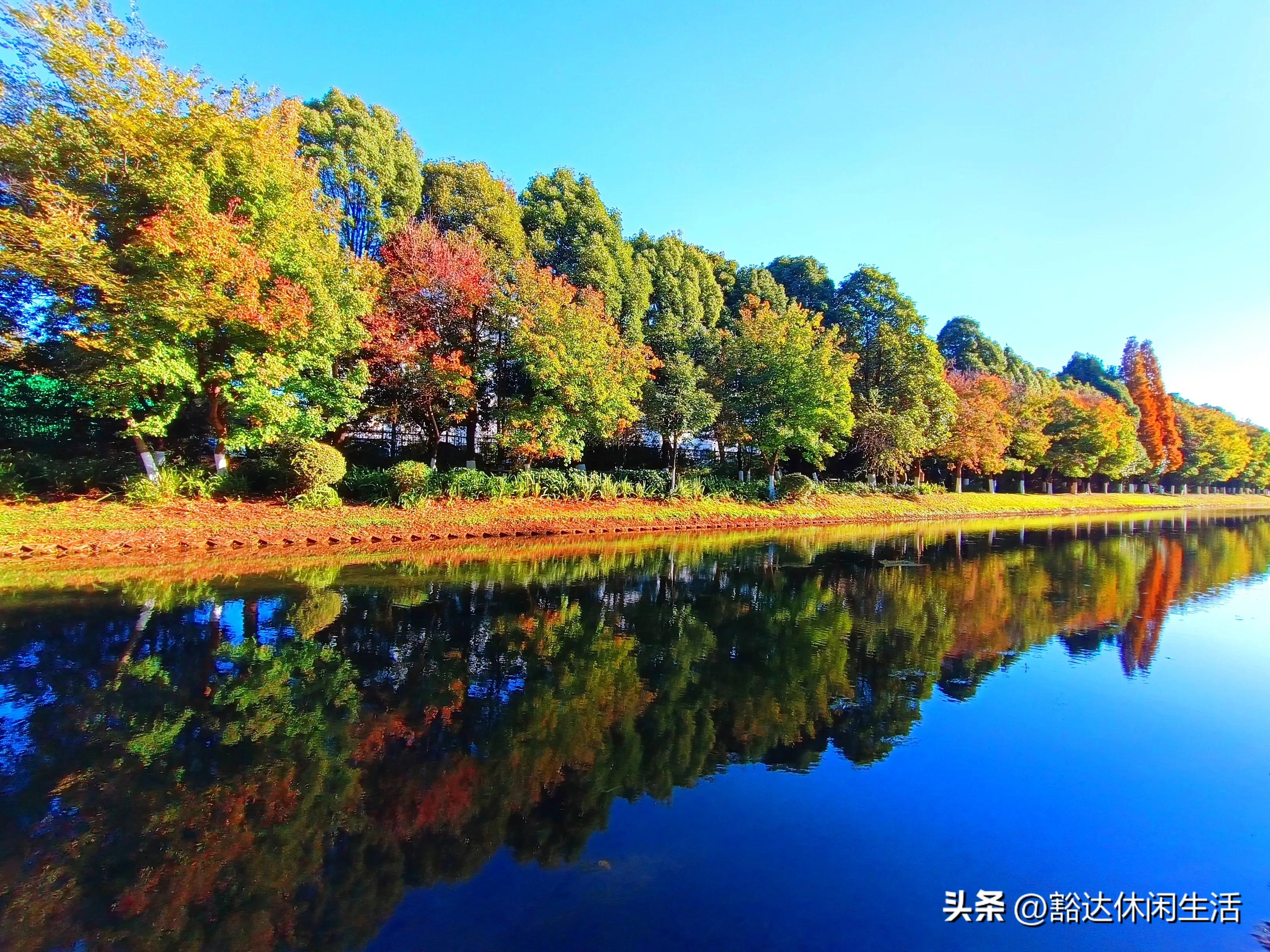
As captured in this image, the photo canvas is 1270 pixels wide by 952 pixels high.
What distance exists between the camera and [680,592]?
1082cm

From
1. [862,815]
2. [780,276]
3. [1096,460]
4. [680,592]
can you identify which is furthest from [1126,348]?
[862,815]

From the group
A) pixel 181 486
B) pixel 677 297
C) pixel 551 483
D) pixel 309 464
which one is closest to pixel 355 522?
pixel 309 464

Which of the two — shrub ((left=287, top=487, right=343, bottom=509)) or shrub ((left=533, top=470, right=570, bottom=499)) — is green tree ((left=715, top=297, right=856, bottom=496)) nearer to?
shrub ((left=533, top=470, right=570, bottom=499))

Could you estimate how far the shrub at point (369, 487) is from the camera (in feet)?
56.9

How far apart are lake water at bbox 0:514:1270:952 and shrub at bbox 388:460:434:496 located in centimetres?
787

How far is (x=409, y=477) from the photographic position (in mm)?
17125

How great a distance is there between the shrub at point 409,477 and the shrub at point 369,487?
0.11 metres

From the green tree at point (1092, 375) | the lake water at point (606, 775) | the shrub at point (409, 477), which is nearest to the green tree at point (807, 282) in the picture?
the shrub at point (409, 477)

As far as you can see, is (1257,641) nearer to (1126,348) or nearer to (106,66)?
(106,66)

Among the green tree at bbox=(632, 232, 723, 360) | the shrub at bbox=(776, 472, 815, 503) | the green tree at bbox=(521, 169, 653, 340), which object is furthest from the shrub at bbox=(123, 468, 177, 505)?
the shrub at bbox=(776, 472, 815, 503)

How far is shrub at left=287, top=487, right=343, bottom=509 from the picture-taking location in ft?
50.7

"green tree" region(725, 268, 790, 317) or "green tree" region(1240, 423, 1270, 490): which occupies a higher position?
"green tree" region(725, 268, 790, 317)

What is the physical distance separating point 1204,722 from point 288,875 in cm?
796

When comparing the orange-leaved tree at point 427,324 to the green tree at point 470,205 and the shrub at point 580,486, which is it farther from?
the shrub at point 580,486
